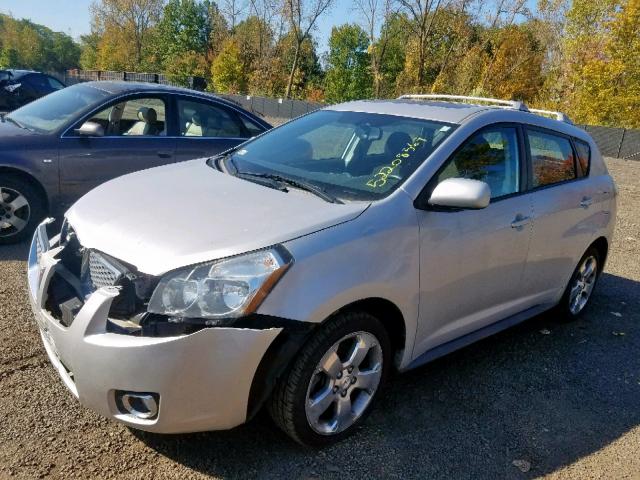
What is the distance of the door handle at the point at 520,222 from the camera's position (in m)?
3.61

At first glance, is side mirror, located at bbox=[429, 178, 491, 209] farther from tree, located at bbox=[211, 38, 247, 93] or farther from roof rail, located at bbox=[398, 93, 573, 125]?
tree, located at bbox=[211, 38, 247, 93]

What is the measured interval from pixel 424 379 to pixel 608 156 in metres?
24.5

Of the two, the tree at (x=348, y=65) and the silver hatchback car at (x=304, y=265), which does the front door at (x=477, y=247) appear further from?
the tree at (x=348, y=65)

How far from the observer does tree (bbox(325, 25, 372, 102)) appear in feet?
173

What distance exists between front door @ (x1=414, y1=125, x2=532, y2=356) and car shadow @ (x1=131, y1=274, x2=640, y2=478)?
0.39 m

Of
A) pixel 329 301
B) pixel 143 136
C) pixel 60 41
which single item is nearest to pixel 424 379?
pixel 329 301

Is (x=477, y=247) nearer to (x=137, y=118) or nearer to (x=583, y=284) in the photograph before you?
(x=583, y=284)

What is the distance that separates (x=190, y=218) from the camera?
277 centimetres

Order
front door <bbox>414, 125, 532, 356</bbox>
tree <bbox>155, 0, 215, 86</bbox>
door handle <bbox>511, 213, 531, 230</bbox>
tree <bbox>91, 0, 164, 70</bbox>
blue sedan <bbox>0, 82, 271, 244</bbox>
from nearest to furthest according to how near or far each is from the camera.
Result: front door <bbox>414, 125, 532, 356</bbox> < door handle <bbox>511, 213, 531, 230</bbox> < blue sedan <bbox>0, 82, 271, 244</bbox> < tree <bbox>91, 0, 164, 70</bbox> < tree <bbox>155, 0, 215, 86</bbox>

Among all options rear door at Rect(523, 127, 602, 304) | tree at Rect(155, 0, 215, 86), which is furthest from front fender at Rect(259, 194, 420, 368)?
tree at Rect(155, 0, 215, 86)

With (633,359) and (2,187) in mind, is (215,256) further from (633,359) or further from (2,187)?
(2,187)

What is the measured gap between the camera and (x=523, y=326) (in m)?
4.79

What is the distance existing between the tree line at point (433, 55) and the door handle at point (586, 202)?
1051 inches

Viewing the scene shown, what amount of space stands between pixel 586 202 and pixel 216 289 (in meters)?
3.23
